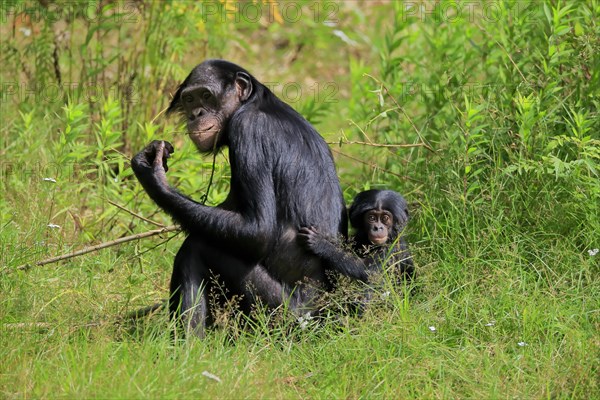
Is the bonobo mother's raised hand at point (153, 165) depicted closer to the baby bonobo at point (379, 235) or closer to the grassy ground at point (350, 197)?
the grassy ground at point (350, 197)

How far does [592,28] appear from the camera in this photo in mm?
6348

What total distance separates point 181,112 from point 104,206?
159cm

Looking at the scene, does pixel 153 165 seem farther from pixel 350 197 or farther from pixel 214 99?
pixel 350 197

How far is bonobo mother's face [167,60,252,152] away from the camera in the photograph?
5602mm

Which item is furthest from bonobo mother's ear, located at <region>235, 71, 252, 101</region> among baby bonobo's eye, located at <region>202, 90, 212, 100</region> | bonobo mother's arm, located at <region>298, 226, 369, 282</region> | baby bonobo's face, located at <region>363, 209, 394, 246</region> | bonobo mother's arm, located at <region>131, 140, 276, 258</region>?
baby bonobo's face, located at <region>363, 209, 394, 246</region>

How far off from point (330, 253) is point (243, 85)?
47.6 inches

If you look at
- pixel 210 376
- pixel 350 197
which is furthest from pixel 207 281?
pixel 350 197

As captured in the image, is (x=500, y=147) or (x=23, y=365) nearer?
(x=23, y=365)

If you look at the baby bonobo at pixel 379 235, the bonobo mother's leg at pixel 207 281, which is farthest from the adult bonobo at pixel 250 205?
the baby bonobo at pixel 379 235

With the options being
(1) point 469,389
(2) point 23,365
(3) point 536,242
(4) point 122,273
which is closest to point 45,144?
(4) point 122,273

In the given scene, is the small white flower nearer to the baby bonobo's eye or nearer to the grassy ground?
the grassy ground

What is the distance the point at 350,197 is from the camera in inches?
278

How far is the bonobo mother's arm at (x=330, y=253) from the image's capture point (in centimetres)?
530

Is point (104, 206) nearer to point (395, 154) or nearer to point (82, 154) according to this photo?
point (82, 154)
